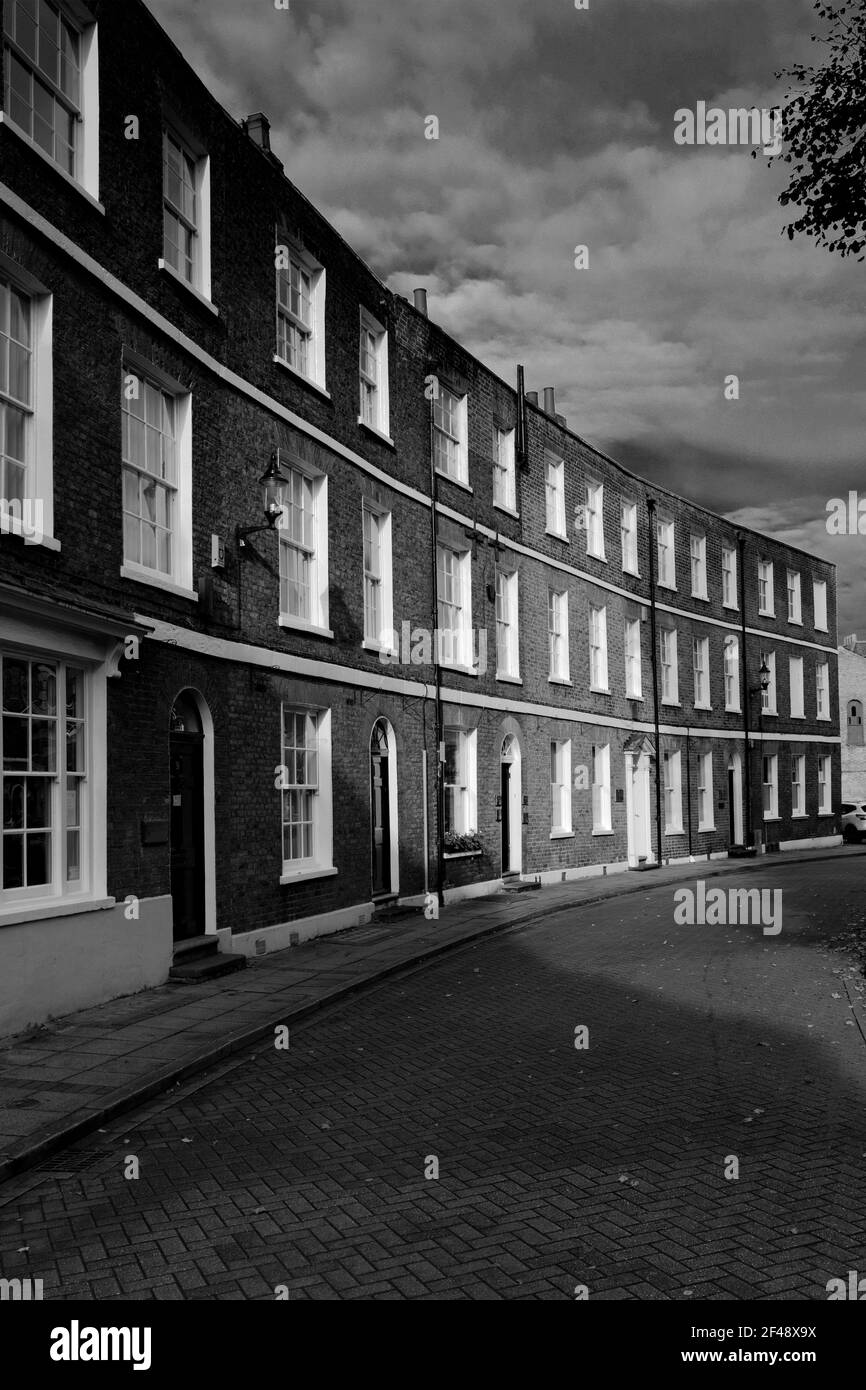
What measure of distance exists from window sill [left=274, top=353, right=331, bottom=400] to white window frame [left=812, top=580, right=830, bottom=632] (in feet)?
95.7

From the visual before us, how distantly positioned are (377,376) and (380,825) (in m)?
7.03

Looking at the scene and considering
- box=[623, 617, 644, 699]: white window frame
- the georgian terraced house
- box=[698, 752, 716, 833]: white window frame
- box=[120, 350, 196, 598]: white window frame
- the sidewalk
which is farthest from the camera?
box=[698, 752, 716, 833]: white window frame

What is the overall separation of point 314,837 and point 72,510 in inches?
258

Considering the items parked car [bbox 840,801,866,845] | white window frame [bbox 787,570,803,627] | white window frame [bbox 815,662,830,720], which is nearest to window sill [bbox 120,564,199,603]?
white window frame [bbox 787,570,803,627]

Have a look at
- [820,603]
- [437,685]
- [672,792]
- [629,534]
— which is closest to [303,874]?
[437,685]

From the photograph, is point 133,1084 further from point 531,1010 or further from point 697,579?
point 697,579

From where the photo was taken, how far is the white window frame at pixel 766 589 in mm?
37062

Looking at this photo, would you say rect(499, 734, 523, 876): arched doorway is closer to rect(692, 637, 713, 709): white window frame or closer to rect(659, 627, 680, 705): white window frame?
rect(659, 627, 680, 705): white window frame

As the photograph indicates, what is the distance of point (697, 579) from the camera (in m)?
32.9

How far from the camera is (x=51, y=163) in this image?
9.89 metres

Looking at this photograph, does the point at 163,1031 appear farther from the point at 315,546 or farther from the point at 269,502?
the point at 315,546

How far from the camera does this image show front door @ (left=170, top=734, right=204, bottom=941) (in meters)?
12.2

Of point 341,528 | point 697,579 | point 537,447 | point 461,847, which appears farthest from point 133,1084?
point 697,579

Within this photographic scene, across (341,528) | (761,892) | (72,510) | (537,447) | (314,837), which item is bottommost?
(761,892)
